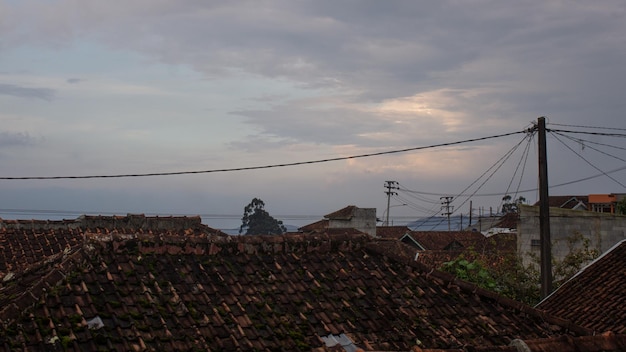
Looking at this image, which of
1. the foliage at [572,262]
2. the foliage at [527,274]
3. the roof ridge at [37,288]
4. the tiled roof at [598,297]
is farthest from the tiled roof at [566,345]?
the foliage at [572,262]

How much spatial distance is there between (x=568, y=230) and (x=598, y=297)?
1001cm

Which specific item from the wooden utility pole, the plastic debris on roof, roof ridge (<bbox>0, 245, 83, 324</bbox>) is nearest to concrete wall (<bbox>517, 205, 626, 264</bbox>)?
the wooden utility pole

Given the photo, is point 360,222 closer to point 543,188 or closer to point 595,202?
point 595,202

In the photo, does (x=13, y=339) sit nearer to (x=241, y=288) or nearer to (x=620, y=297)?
(x=241, y=288)

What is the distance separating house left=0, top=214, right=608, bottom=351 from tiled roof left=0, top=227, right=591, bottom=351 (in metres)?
0.02

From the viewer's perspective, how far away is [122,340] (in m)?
8.87

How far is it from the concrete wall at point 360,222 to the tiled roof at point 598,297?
3660 cm

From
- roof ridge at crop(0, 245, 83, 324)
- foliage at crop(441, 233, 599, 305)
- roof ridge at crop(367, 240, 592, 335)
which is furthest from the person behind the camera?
foliage at crop(441, 233, 599, 305)

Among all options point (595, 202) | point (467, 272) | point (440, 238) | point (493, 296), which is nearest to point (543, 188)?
point (467, 272)

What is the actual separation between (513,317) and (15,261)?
1354 cm

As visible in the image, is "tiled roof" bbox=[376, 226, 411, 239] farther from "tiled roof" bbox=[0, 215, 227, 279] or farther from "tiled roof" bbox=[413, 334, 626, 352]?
"tiled roof" bbox=[413, 334, 626, 352]

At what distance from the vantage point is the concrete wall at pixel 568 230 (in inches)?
1118

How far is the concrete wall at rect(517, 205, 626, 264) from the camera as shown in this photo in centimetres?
2841

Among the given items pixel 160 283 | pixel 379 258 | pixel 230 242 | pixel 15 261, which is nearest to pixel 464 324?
pixel 379 258
